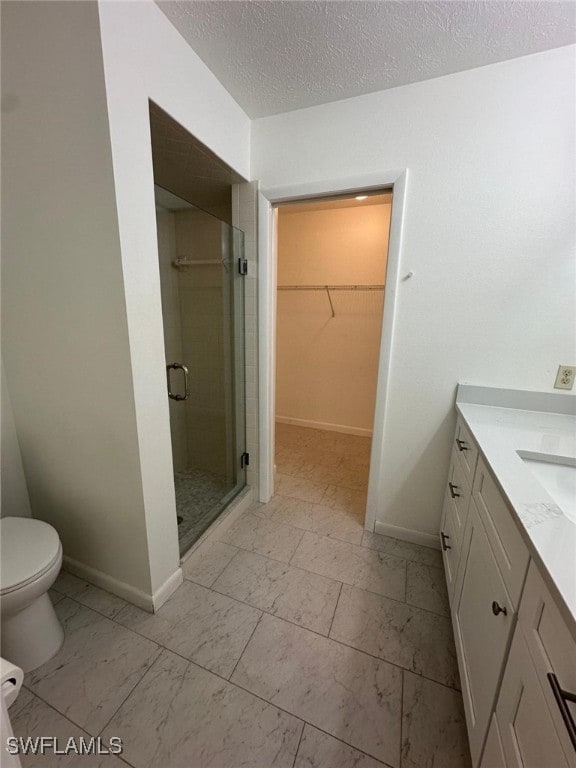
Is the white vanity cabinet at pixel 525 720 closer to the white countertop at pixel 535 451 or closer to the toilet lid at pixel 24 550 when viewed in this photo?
the white countertop at pixel 535 451

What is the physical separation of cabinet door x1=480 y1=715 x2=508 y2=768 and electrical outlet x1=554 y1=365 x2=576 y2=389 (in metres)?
1.34

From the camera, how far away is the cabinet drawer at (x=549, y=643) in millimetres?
485

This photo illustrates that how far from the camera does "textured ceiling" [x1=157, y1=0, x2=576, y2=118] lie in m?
1.10

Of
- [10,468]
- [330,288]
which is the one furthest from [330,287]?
[10,468]

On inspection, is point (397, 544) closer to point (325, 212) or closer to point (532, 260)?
point (532, 260)

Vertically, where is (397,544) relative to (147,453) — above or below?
below

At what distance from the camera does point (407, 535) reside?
1.88 metres

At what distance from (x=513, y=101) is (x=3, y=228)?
2.21 metres

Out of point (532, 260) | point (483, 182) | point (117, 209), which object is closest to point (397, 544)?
point (532, 260)

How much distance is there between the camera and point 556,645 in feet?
1.77

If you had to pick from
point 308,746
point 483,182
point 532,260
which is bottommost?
point 308,746

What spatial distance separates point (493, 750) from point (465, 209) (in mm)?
1906

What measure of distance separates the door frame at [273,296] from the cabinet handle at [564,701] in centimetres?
132

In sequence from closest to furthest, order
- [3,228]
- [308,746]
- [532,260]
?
[308,746]
[3,228]
[532,260]
